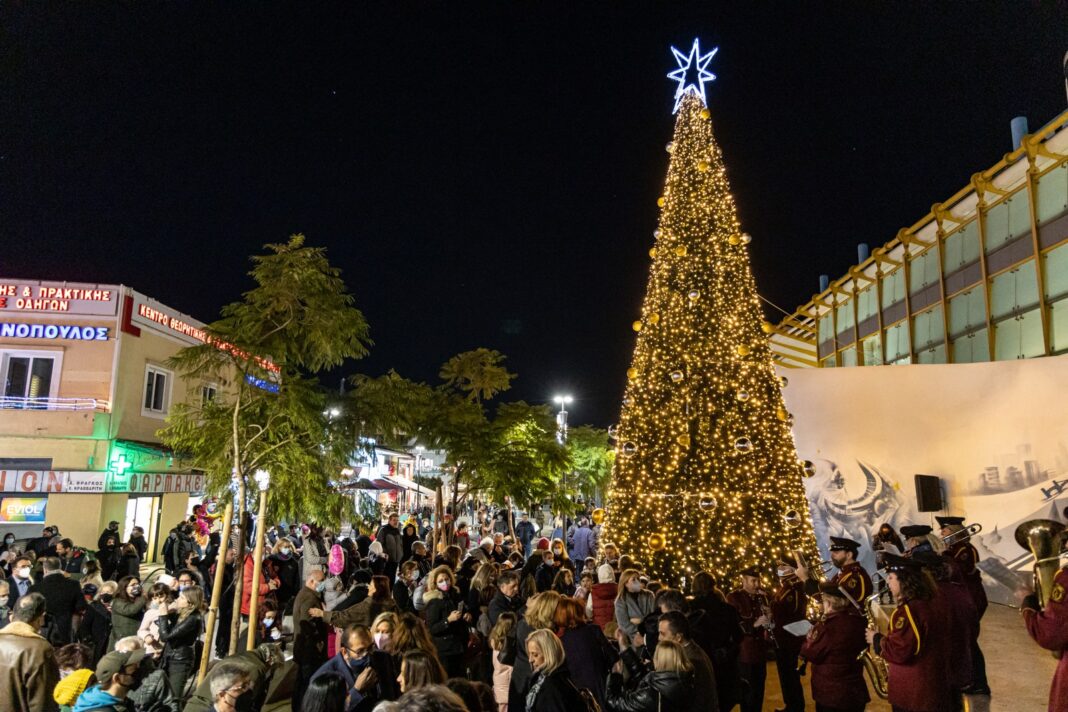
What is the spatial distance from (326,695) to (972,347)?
22671 mm

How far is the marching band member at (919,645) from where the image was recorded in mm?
4910

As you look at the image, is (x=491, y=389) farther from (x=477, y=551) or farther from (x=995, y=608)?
(x=995, y=608)

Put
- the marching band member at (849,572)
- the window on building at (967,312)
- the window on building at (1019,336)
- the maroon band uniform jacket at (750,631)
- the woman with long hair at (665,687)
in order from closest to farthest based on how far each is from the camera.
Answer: the woman with long hair at (665,687)
the maroon band uniform jacket at (750,631)
the marching band member at (849,572)
the window on building at (1019,336)
the window on building at (967,312)

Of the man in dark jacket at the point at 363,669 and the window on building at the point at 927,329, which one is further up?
the window on building at the point at 927,329

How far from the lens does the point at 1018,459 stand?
13938 millimetres

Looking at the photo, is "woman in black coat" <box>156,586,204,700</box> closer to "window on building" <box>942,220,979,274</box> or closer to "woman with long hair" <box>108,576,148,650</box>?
"woman with long hair" <box>108,576,148,650</box>

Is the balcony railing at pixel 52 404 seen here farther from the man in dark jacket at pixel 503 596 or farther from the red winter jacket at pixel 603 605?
the red winter jacket at pixel 603 605

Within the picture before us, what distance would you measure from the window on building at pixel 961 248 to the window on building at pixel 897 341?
301 centimetres

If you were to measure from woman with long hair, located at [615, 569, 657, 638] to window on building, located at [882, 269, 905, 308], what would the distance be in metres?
22.0

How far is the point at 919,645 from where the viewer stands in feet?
16.1

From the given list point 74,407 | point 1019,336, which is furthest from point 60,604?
point 1019,336

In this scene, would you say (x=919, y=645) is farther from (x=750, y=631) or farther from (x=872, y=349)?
(x=872, y=349)

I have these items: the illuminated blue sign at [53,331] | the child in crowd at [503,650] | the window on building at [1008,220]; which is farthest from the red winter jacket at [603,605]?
the illuminated blue sign at [53,331]

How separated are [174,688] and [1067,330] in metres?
20.3
